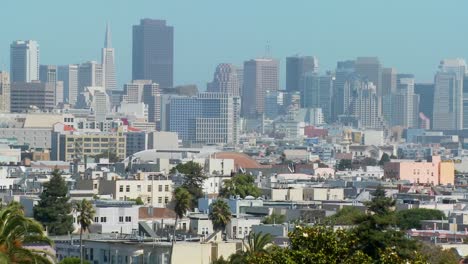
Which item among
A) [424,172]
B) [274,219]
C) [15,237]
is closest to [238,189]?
[274,219]

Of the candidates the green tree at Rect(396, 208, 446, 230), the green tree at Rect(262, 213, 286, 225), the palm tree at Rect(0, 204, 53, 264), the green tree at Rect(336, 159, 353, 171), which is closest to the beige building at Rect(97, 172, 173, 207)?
the green tree at Rect(262, 213, 286, 225)

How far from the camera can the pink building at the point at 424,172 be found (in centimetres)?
14262

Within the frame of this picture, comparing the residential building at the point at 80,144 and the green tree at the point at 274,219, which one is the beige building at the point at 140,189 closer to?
the green tree at the point at 274,219

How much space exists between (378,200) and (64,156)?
5014 inches

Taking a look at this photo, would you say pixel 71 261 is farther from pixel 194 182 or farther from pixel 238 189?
pixel 194 182

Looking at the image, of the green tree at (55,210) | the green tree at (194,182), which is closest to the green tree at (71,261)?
the green tree at (55,210)

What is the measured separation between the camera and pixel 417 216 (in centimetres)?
7650

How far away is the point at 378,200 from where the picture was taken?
173 ft

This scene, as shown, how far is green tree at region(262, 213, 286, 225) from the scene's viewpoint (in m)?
73.8

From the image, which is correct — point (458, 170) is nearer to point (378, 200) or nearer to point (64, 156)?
point (64, 156)

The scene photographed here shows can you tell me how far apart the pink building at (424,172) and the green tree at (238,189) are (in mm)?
42733

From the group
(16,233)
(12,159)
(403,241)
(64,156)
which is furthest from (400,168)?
(16,233)

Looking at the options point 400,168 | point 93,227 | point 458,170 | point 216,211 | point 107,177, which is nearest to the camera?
point 216,211

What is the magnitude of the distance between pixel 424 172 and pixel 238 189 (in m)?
52.0
